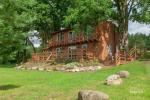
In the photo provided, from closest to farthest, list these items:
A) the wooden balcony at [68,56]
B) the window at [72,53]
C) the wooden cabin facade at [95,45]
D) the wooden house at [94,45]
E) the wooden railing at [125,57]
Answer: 1. the wooden railing at [125,57]
2. the wooden balcony at [68,56]
3. the wooden cabin facade at [95,45]
4. the wooden house at [94,45]
5. the window at [72,53]

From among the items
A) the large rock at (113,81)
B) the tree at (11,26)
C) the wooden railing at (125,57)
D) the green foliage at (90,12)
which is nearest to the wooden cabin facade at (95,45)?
the wooden railing at (125,57)

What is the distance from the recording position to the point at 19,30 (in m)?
23.1

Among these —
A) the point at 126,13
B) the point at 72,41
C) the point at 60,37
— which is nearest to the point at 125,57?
the point at 126,13

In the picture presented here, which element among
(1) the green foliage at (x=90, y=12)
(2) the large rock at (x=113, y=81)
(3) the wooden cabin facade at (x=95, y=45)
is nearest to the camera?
(2) the large rock at (x=113, y=81)

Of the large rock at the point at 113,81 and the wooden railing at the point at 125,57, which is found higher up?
the large rock at the point at 113,81

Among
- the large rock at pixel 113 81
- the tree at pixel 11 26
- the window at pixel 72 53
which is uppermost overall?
the tree at pixel 11 26

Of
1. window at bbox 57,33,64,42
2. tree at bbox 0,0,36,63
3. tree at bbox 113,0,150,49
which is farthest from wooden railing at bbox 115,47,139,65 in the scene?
tree at bbox 0,0,36,63

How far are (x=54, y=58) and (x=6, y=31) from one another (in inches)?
1391

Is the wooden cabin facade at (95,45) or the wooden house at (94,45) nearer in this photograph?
the wooden cabin facade at (95,45)

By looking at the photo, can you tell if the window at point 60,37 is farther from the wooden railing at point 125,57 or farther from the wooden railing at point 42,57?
the wooden railing at point 125,57

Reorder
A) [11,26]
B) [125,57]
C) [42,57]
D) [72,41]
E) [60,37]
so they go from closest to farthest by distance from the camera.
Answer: [11,26] → [125,57] → [42,57] → [72,41] → [60,37]

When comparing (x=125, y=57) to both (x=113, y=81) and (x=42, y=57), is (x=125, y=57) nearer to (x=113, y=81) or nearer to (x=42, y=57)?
(x=42, y=57)

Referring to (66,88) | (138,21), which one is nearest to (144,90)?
(66,88)

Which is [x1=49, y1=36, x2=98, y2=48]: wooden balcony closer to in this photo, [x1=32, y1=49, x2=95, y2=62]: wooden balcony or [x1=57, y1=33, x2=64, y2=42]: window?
[x1=57, y1=33, x2=64, y2=42]: window
